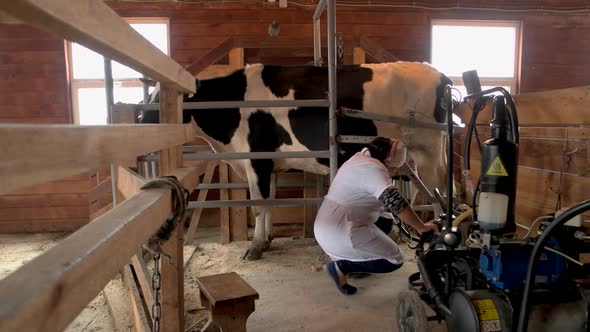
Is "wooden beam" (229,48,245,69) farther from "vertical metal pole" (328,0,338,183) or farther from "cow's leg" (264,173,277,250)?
"vertical metal pole" (328,0,338,183)

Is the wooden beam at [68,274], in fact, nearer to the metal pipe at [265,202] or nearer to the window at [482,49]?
the metal pipe at [265,202]

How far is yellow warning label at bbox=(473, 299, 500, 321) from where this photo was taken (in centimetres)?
131

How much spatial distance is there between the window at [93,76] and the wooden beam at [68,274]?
3.93 m

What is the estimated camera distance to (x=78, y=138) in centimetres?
52

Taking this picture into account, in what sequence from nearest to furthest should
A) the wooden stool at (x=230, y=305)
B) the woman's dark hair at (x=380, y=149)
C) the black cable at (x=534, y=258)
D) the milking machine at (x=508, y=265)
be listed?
the black cable at (x=534, y=258) → the milking machine at (x=508, y=265) → the wooden stool at (x=230, y=305) → the woman's dark hair at (x=380, y=149)

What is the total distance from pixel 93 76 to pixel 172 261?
11.6 ft

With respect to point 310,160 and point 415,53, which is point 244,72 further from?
point 415,53

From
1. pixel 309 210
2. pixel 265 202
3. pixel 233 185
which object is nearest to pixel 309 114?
pixel 265 202

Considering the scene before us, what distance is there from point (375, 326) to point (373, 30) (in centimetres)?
313

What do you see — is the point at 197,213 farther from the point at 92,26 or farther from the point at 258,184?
the point at 92,26

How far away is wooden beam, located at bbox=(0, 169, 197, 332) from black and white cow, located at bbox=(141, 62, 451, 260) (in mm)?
→ 2527

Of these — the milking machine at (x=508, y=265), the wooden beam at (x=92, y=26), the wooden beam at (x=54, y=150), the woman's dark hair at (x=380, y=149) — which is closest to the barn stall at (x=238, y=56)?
the woman's dark hair at (x=380, y=149)

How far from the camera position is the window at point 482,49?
4.44 m

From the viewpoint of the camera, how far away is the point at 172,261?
4.38ft
